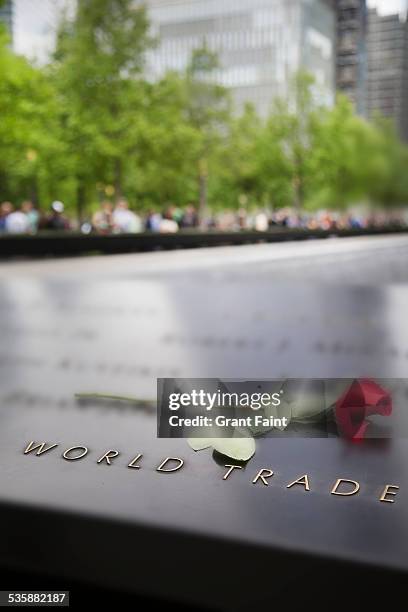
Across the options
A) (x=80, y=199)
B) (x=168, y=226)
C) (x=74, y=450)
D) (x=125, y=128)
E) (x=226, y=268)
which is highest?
(x=125, y=128)

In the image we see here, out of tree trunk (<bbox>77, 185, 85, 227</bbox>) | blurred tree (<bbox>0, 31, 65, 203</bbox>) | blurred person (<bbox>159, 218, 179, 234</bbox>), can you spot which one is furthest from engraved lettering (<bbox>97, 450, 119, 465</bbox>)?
tree trunk (<bbox>77, 185, 85, 227</bbox>)

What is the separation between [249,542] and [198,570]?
4.0 inches

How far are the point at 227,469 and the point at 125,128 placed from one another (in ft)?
86.0

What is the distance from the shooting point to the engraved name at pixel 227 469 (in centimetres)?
149

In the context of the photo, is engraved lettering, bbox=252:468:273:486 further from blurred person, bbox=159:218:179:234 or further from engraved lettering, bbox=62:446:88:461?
blurred person, bbox=159:218:179:234

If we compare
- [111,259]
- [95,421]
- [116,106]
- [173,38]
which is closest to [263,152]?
[173,38]

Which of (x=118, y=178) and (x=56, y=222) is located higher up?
(x=118, y=178)

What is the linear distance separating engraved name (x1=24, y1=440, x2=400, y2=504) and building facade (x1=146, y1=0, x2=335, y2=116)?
26.6 metres

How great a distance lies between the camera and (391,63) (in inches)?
260

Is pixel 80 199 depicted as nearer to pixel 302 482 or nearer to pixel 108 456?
pixel 108 456

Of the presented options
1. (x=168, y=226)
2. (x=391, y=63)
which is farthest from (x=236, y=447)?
(x=168, y=226)

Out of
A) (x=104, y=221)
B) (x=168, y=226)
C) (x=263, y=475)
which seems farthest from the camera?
(x=168, y=226)

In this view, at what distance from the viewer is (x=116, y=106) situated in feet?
89.2

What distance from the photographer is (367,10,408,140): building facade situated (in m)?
4.44
